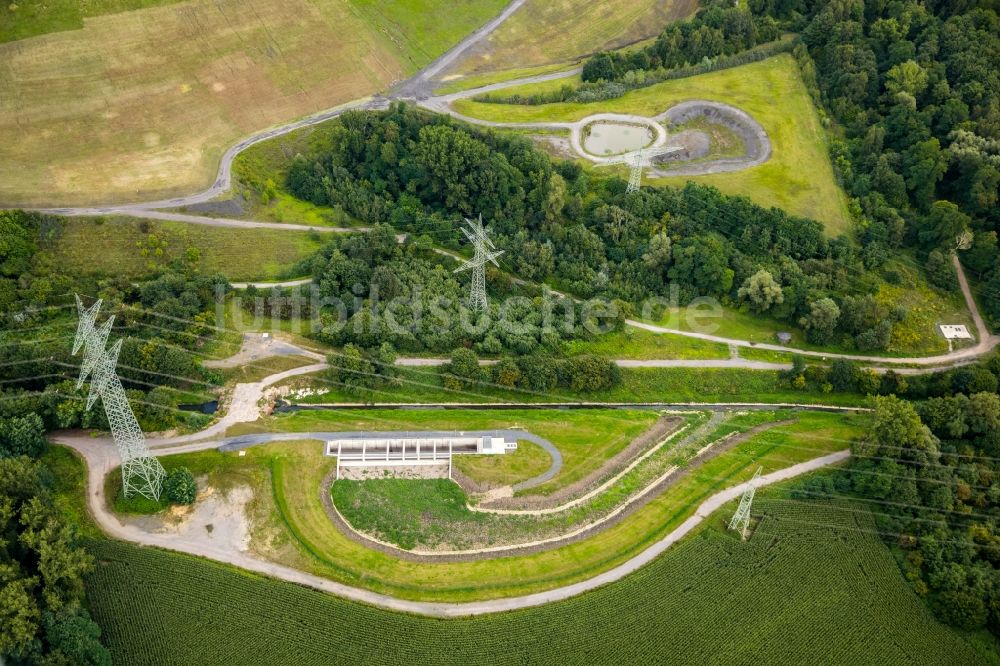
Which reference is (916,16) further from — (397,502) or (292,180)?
(397,502)

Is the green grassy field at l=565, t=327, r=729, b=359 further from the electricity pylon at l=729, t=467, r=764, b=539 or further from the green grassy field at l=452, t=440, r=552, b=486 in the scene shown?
the electricity pylon at l=729, t=467, r=764, b=539

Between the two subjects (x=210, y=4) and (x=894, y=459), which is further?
(x=210, y=4)

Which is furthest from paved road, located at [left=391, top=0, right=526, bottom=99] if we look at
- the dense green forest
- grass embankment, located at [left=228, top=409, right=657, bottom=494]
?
grass embankment, located at [left=228, top=409, right=657, bottom=494]

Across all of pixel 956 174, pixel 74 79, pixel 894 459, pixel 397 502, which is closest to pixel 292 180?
pixel 74 79

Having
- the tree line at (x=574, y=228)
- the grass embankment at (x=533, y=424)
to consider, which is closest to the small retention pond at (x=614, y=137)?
the tree line at (x=574, y=228)

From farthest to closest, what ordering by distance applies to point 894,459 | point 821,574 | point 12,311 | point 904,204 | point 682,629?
1. point 904,204
2. point 12,311
3. point 894,459
4. point 821,574
5. point 682,629

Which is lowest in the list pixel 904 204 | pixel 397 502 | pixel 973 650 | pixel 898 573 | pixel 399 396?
pixel 973 650
